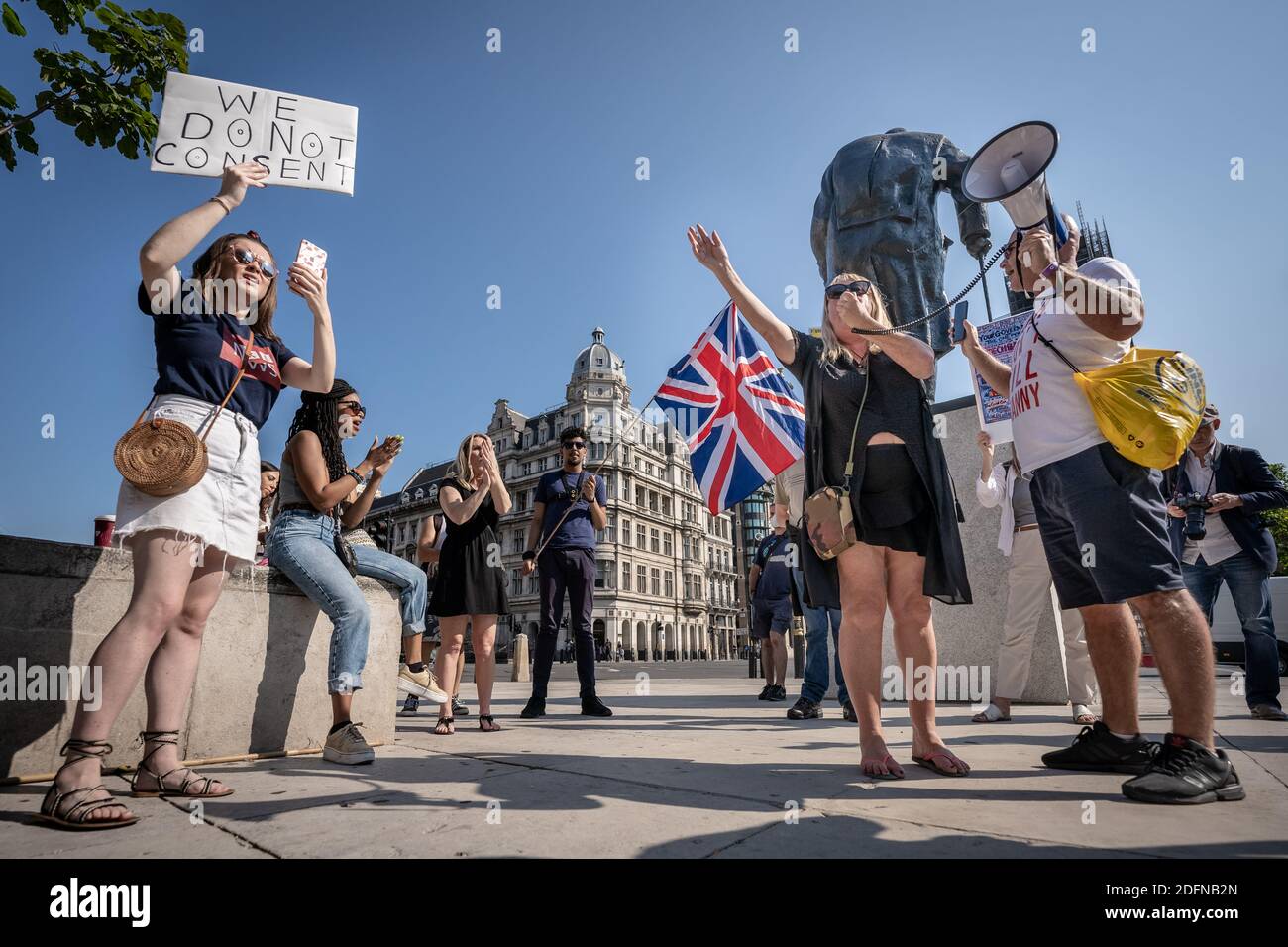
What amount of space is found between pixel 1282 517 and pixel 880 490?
47433 mm

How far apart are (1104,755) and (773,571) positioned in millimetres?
4926

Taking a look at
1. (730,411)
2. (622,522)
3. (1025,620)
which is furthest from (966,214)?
(622,522)

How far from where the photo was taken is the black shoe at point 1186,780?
6.30ft

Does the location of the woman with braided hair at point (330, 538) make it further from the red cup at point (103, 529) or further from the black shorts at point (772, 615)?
the black shorts at point (772, 615)

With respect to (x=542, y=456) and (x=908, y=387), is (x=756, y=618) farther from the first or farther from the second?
(x=542, y=456)

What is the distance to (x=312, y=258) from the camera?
2.62 meters

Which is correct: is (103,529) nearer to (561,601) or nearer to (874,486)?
(561,601)

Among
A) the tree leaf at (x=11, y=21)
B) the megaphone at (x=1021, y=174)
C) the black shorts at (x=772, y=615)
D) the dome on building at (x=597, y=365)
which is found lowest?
the black shorts at (x=772, y=615)

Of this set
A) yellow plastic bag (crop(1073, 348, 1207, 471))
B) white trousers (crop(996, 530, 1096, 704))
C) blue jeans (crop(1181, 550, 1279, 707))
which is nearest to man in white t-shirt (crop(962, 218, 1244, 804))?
yellow plastic bag (crop(1073, 348, 1207, 471))

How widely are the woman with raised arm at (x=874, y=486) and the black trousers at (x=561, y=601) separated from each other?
2326 millimetres

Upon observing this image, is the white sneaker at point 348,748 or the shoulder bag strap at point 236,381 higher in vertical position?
the shoulder bag strap at point 236,381

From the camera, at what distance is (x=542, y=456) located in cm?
6531

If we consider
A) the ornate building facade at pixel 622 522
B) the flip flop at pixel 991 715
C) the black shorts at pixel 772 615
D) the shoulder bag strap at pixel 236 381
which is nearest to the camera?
the shoulder bag strap at pixel 236 381

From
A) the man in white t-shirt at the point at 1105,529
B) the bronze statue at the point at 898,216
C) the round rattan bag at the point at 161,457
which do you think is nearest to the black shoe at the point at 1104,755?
the man in white t-shirt at the point at 1105,529
